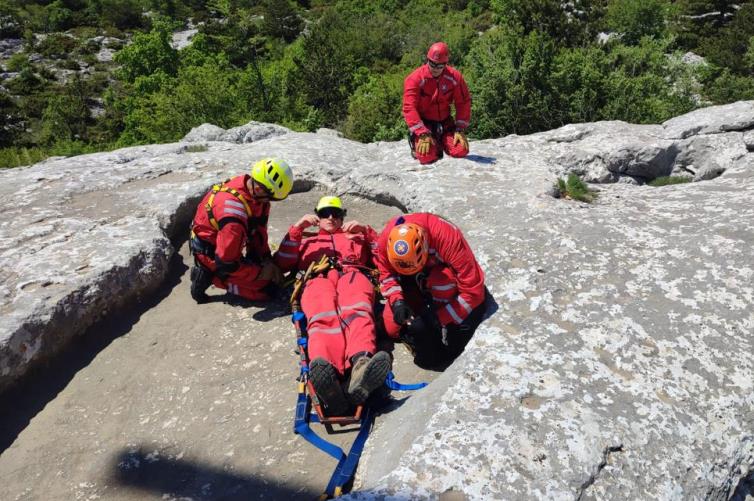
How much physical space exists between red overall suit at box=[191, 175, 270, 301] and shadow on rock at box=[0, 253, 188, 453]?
90 centimetres

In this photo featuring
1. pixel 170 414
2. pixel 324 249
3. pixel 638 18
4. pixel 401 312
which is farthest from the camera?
pixel 638 18

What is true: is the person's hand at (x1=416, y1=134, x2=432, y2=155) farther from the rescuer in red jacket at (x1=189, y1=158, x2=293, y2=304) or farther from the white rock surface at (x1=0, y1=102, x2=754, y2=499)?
the rescuer in red jacket at (x1=189, y1=158, x2=293, y2=304)

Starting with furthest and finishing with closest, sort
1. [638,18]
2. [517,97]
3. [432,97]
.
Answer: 1. [638,18]
2. [517,97]
3. [432,97]

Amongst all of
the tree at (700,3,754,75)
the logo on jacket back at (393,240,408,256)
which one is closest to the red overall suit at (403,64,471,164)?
the logo on jacket back at (393,240,408,256)

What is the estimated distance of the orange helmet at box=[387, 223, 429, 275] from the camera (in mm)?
4113

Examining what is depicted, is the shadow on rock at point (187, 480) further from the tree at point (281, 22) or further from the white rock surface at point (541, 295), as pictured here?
the tree at point (281, 22)

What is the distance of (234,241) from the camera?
16.6 ft

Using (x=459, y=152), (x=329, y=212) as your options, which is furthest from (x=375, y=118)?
(x=329, y=212)

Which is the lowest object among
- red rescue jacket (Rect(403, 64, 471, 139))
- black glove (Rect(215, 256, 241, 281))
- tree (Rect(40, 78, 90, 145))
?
tree (Rect(40, 78, 90, 145))

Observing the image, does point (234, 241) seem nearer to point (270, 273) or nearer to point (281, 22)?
point (270, 273)

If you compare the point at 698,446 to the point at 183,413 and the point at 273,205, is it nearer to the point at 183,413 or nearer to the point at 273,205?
the point at 183,413

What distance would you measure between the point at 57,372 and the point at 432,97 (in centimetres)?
581

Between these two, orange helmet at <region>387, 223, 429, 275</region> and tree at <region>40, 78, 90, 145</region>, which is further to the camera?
tree at <region>40, 78, 90, 145</region>

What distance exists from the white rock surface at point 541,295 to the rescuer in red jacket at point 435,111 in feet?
1.02
